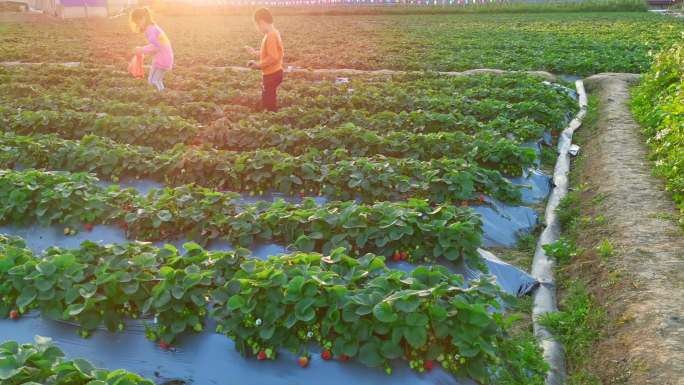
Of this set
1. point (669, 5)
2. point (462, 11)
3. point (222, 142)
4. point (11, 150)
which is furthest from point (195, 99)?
point (669, 5)

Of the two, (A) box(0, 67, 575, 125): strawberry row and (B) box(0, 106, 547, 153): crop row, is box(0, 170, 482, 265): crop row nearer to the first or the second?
(B) box(0, 106, 547, 153): crop row

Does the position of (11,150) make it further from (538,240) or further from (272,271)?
(538,240)

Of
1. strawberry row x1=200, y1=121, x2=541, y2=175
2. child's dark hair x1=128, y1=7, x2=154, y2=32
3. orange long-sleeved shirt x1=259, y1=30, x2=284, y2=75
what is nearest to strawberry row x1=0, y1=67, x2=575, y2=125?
orange long-sleeved shirt x1=259, y1=30, x2=284, y2=75

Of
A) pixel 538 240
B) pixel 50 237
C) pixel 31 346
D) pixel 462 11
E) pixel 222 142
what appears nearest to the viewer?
pixel 31 346

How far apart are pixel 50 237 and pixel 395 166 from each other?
2937 mm

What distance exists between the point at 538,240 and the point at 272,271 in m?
2.94

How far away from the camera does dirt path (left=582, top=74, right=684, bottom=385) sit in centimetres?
351

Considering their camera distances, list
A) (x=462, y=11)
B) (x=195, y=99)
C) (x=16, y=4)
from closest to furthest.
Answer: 1. (x=195, y=99)
2. (x=462, y=11)
3. (x=16, y=4)

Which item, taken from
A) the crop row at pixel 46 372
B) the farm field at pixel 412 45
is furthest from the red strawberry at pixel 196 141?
the farm field at pixel 412 45

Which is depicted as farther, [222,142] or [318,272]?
[222,142]

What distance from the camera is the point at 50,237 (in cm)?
504

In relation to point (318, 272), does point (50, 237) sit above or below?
below

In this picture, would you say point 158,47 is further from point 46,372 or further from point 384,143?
point 46,372

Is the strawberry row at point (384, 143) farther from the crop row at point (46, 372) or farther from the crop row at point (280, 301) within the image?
the crop row at point (46, 372)
